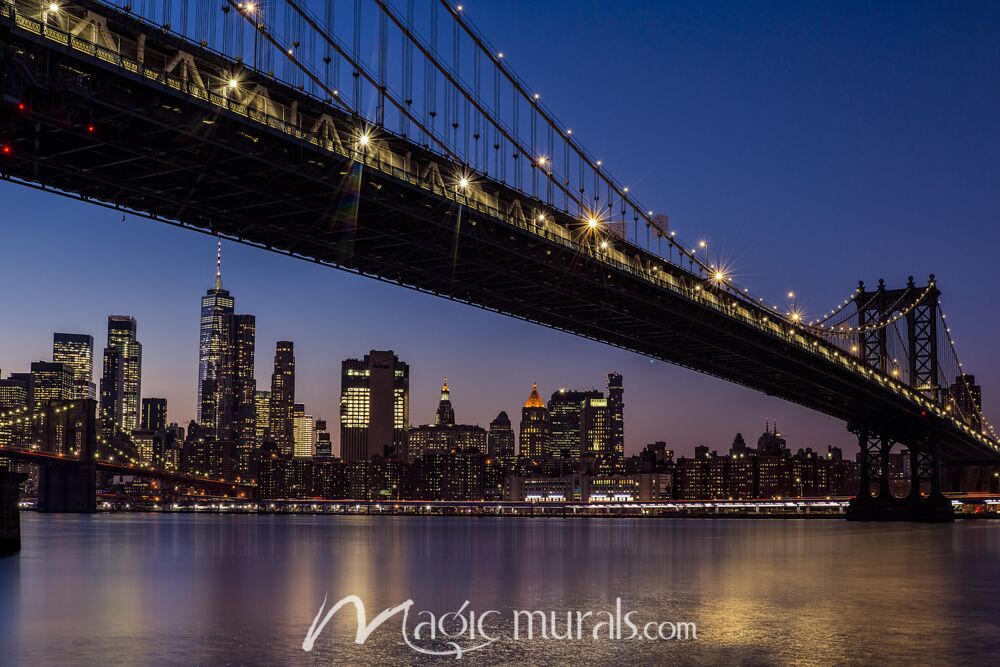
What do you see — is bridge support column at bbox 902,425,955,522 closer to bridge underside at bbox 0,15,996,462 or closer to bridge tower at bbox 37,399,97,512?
bridge underside at bbox 0,15,996,462

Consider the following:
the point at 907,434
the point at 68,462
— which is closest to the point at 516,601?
the point at 907,434

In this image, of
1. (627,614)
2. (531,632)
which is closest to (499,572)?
(627,614)

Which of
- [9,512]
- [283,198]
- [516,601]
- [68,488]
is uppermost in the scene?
[283,198]

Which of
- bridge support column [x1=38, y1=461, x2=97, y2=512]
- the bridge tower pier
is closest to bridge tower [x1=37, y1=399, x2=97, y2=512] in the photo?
bridge support column [x1=38, y1=461, x2=97, y2=512]

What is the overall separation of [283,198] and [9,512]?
19.2 meters

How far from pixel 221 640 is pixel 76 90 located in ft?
48.1

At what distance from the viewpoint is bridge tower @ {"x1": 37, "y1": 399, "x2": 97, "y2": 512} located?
6265 inches

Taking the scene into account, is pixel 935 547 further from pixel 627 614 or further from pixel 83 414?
pixel 83 414

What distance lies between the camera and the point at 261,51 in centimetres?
3628

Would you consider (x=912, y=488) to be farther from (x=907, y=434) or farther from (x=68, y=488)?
(x=68, y=488)

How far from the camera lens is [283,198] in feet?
124

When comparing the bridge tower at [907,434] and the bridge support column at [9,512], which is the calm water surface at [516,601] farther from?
the bridge tower at [907,434]

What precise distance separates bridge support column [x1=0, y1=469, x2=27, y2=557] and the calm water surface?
44.6 inches

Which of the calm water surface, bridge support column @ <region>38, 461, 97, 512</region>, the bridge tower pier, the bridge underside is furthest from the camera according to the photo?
bridge support column @ <region>38, 461, 97, 512</region>
